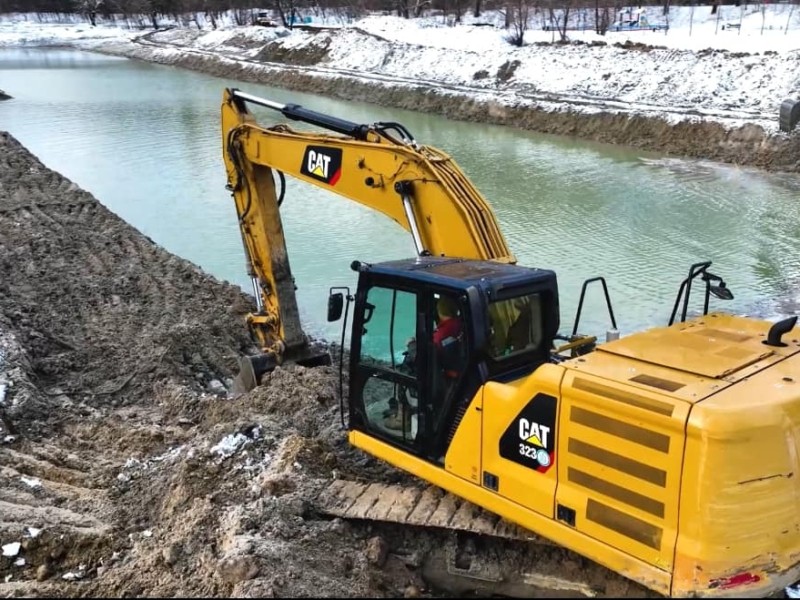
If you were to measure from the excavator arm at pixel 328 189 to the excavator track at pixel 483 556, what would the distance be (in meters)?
1.59

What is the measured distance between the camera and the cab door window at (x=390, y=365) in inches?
167

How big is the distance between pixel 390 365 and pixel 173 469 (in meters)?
1.88

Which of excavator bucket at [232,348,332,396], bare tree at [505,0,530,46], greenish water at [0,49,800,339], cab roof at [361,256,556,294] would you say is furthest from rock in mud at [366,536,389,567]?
bare tree at [505,0,530,46]

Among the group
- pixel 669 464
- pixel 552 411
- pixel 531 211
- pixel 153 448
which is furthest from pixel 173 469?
pixel 531 211

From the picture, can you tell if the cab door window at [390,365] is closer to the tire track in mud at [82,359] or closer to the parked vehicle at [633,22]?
the tire track in mud at [82,359]

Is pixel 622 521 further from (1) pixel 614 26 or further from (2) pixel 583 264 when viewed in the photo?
(1) pixel 614 26

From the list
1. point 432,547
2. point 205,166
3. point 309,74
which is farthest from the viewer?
point 309,74

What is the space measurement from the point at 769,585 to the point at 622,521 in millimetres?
652

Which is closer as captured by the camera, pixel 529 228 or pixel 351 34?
pixel 529 228

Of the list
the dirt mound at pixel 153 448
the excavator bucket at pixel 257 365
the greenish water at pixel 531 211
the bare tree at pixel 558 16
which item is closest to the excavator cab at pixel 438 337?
the dirt mound at pixel 153 448

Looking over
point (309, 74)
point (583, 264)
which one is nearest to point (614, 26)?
point (309, 74)

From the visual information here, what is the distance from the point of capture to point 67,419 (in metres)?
6.34

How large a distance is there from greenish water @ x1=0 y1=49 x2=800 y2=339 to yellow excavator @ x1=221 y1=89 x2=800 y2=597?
4.42 metres

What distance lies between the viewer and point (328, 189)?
5.88 meters
